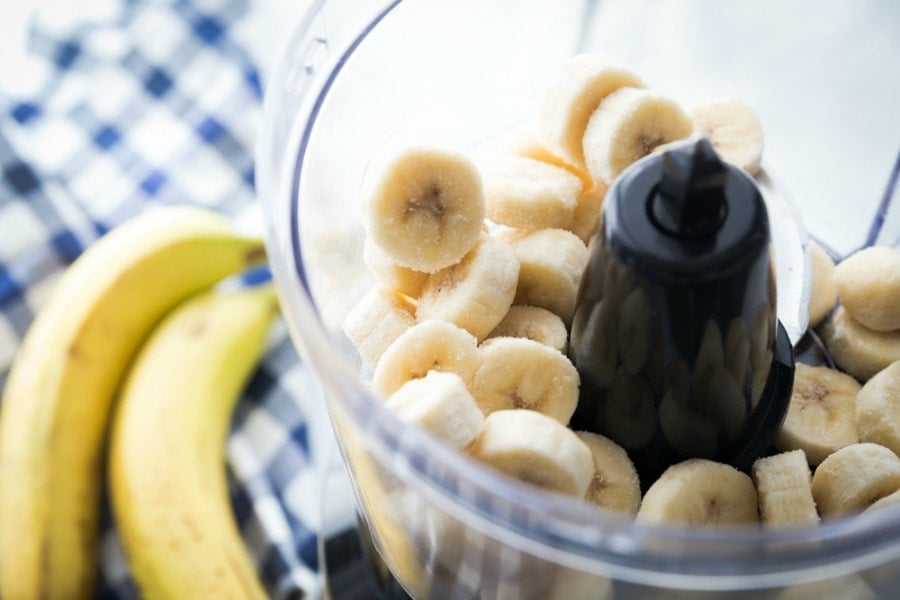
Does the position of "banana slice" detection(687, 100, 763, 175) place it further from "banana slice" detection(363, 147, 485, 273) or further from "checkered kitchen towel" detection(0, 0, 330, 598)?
"checkered kitchen towel" detection(0, 0, 330, 598)

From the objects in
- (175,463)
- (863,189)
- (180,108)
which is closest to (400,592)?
(175,463)

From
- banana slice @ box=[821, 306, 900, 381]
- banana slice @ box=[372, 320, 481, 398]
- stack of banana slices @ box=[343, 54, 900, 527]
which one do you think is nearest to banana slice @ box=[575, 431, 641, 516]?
stack of banana slices @ box=[343, 54, 900, 527]

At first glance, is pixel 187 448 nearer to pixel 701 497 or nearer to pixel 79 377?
Result: pixel 79 377

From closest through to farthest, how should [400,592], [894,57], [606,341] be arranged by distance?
1. [606,341]
2. [400,592]
3. [894,57]

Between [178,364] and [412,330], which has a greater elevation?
[412,330]

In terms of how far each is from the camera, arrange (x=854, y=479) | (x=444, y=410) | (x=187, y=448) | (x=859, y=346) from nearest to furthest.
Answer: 1. (x=444, y=410)
2. (x=854, y=479)
3. (x=859, y=346)
4. (x=187, y=448)

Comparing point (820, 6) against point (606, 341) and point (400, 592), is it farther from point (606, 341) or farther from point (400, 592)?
point (400, 592)

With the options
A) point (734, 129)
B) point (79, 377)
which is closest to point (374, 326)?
point (734, 129)
